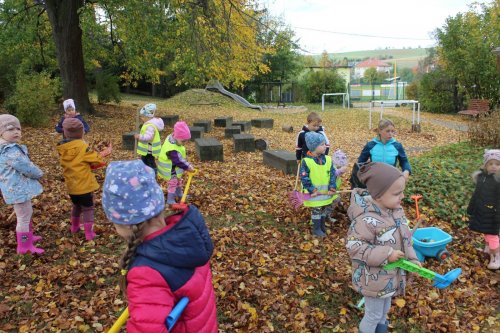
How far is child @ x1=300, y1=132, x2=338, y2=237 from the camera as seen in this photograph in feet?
16.6

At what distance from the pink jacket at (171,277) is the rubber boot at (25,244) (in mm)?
3285

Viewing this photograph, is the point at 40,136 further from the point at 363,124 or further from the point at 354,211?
the point at 363,124

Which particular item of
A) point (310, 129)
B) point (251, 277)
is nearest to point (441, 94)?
point (310, 129)

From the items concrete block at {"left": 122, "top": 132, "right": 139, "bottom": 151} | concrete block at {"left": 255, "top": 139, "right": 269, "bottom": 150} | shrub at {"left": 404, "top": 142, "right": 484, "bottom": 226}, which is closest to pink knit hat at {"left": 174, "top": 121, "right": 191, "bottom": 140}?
shrub at {"left": 404, "top": 142, "right": 484, "bottom": 226}

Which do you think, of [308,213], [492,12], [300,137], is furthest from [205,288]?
[492,12]

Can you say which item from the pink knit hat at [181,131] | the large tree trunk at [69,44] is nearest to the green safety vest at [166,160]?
the pink knit hat at [181,131]

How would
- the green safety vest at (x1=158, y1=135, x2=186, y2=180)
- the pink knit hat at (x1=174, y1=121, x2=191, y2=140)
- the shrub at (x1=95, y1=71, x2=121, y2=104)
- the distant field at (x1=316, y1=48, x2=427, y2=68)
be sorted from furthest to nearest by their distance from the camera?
the distant field at (x1=316, y1=48, x2=427, y2=68) < the shrub at (x1=95, y1=71, x2=121, y2=104) < the green safety vest at (x1=158, y1=135, x2=186, y2=180) < the pink knit hat at (x1=174, y1=121, x2=191, y2=140)

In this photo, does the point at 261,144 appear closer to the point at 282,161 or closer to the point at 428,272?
the point at 282,161

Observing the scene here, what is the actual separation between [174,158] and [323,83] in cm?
2531

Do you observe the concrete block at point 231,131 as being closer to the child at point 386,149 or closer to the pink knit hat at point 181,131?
the pink knit hat at point 181,131

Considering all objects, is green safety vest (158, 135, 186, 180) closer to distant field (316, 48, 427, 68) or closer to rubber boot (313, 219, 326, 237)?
rubber boot (313, 219, 326, 237)

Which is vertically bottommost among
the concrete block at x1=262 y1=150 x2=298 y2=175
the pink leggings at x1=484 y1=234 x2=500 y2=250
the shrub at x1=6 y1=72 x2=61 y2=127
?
the pink leggings at x1=484 y1=234 x2=500 y2=250

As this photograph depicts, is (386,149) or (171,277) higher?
(386,149)

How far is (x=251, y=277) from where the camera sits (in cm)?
442
